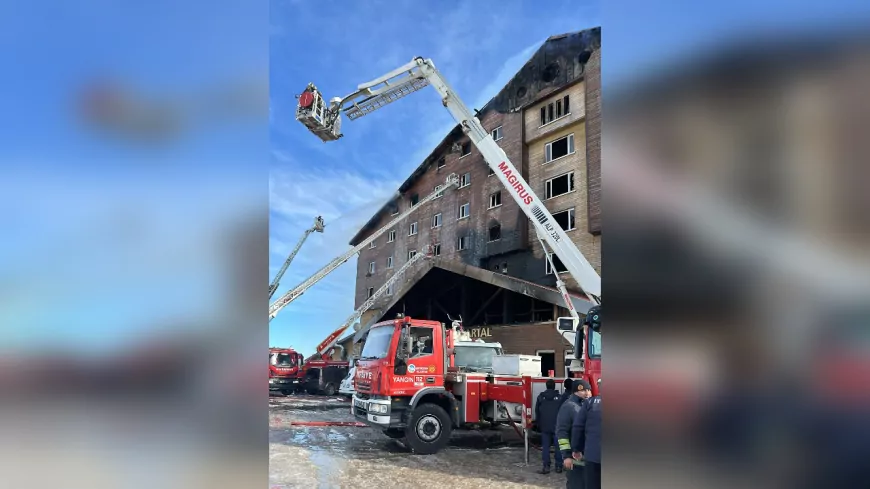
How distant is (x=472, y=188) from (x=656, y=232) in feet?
84.2

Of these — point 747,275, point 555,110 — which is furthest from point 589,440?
point 555,110

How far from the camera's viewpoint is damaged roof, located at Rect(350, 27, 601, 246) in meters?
21.0

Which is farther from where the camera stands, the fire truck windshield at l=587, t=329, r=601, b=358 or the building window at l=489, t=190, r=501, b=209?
the building window at l=489, t=190, r=501, b=209

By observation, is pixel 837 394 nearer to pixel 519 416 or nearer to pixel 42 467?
pixel 42 467

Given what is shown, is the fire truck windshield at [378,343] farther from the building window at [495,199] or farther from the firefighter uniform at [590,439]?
the building window at [495,199]

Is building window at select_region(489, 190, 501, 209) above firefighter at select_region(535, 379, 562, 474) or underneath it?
above

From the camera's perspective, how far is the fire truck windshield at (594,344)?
7324 mm

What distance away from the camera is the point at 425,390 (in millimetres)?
10289

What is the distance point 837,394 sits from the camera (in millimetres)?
946

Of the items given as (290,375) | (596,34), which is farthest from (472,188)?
(290,375)

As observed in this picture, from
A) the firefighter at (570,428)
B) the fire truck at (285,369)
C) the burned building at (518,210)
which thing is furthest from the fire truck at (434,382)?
the fire truck at (285,369)

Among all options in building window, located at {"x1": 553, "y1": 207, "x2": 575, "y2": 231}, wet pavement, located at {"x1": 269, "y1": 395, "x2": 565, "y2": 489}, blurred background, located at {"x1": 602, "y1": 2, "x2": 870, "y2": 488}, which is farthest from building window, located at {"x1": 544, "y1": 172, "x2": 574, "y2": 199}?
blurred background, located at {"x1": 602, "y1": 2, "x2": 870, "y2": 488}

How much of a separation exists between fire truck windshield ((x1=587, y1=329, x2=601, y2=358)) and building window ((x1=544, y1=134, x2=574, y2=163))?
15.3m

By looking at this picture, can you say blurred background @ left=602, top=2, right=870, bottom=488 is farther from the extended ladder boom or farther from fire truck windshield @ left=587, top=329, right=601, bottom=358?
the extended ladder boom
